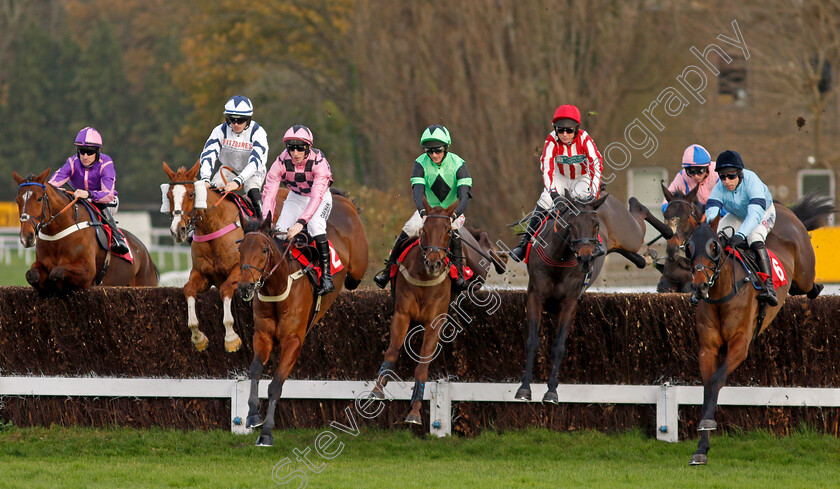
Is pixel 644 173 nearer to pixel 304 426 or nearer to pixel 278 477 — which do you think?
pixel 304 426

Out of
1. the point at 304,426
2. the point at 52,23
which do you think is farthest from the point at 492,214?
the point at 52,23

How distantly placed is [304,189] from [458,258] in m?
1.36

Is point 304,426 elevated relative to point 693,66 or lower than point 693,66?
lower

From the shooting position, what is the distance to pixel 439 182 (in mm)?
8562

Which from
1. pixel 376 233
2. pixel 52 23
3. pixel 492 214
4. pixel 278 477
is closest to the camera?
pixel 278 477

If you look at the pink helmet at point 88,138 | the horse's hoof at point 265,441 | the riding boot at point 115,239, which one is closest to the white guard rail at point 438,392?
the horse's hoof at point 265,441

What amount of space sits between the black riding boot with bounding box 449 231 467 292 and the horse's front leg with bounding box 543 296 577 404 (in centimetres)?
78

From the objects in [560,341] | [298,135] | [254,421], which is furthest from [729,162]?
[254,421]

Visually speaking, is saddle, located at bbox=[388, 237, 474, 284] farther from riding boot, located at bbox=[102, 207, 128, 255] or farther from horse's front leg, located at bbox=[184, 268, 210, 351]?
riding boot, located at bbox=[102, 207, 128, 255]

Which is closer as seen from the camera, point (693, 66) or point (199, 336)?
point (199, 336)

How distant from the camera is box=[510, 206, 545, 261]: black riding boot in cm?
868

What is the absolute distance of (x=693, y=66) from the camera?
21.3 metres

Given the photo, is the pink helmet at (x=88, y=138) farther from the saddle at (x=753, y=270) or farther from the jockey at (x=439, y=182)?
the saddle at (x=753, y=270)

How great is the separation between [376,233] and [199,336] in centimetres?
728
